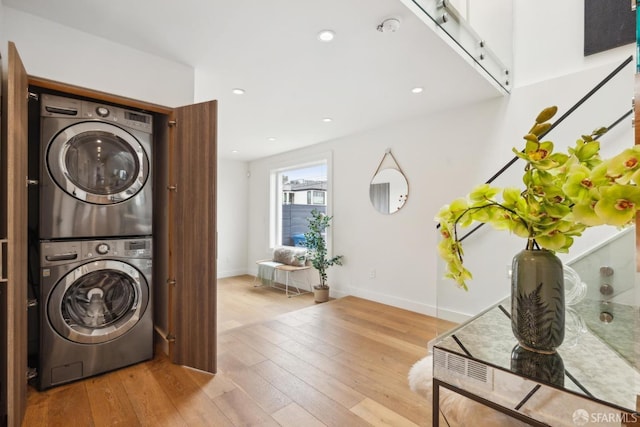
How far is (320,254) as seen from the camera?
4520 mm

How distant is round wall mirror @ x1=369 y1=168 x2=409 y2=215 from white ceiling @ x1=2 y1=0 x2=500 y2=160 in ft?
2.45

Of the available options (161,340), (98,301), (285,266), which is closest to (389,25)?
(98,301)

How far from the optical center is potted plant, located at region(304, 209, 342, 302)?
173 inches

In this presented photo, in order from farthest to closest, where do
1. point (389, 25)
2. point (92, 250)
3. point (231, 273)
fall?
point (231, 273) < point (92, 250) < point (389, 25)

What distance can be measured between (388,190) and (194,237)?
253 centimetres

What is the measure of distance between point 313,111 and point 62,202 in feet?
7.96

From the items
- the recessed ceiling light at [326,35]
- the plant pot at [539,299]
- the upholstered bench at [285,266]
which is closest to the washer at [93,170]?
the recessed ceiling light at [326,35]

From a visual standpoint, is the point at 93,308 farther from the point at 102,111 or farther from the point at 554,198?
the point at 554,198

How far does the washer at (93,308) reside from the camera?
6.27 feet

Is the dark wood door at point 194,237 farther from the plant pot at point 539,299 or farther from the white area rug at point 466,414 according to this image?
the plant pot at point 539,299

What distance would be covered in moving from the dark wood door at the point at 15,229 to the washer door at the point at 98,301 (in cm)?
33

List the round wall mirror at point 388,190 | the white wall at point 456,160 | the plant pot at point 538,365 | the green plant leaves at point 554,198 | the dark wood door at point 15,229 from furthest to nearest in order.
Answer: the round wall mirror at point 388,190
the white wall at point 456,160
the dark wood door at point 15,229
the plant pot at point 538,365
the green plant leaves at point 554,198

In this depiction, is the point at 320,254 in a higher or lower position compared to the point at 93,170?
lower

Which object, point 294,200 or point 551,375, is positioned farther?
point 294,200
